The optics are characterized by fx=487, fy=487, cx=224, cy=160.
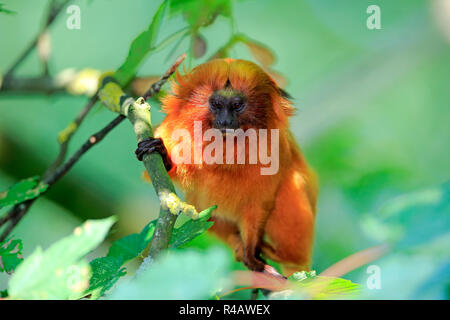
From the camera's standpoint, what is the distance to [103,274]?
3.18 ft

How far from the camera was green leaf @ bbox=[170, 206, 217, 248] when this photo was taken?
1.00m

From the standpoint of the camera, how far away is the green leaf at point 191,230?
1.00m

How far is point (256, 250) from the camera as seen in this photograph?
1929 mm

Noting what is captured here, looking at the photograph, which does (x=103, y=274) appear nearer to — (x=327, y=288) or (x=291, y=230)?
(x=327, y=288)

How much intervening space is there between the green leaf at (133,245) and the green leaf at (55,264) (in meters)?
0.33

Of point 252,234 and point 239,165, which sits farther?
point 252,234

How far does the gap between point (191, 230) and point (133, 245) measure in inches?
8.4

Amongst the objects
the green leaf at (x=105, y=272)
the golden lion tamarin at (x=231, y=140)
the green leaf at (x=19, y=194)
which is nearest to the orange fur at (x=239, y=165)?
the golden lion tamarin at (x=231, y=140)

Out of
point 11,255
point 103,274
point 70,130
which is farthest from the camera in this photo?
point 70,130

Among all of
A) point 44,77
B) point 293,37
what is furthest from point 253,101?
point 293,37

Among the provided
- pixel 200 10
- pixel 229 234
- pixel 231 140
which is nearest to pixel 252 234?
pixel 229 234

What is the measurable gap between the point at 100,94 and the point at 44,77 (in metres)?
0.58

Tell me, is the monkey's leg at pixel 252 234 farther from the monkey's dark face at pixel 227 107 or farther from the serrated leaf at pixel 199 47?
the serrated leaf at pixel 199 47
